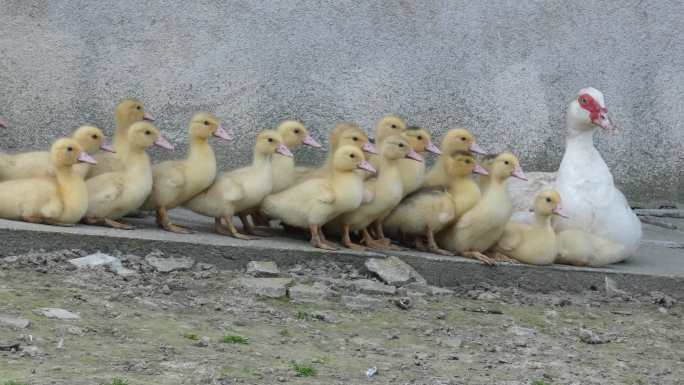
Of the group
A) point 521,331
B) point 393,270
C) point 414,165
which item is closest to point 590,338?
point 521,331

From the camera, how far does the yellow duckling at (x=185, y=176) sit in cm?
801

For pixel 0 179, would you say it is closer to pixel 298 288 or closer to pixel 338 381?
pixel 298 288

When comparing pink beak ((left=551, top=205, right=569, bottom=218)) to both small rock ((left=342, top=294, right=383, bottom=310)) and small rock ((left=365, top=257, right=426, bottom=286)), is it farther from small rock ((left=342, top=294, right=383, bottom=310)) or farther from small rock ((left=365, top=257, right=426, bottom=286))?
small rock ((left=342, top=294, right=383, bottom=310))

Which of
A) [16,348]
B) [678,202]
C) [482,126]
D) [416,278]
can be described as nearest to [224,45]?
[482,126]

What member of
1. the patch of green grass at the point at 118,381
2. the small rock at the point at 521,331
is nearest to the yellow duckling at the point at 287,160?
the small rock at the point at 521,331

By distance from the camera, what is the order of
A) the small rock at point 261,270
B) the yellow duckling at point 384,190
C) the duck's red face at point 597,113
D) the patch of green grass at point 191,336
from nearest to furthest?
1. the patch of green grass at point 191,336
2. the small rock at point 261,270
3. the yellow duckling at point 384,190
4. the duck's red face at point 597,113

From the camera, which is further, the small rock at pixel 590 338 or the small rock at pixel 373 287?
the small rock at pixel 373 287

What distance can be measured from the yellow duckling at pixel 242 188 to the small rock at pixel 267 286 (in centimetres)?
68

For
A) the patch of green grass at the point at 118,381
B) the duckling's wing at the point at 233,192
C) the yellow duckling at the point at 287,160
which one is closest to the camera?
the patch of green grass at the point at 118,381

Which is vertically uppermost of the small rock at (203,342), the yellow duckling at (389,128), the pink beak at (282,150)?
the yellow duckling at (389,128)

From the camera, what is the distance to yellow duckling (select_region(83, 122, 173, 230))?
7.87m

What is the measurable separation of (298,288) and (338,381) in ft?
4.99

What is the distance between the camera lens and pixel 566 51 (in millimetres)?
10484

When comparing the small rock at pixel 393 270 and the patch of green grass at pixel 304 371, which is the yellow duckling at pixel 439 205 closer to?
the small rock at pixel 393 270
